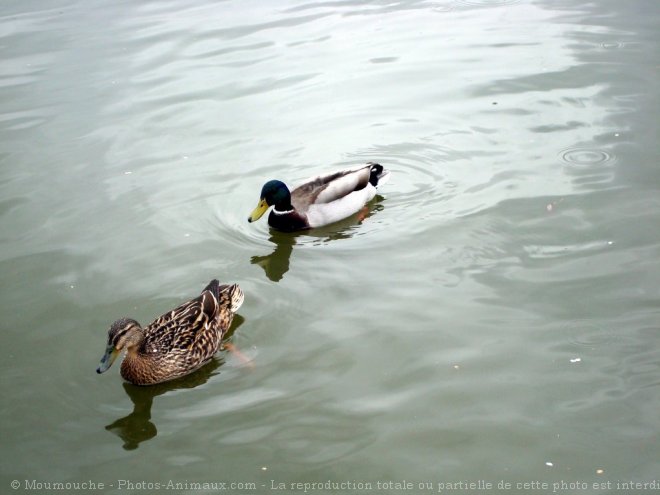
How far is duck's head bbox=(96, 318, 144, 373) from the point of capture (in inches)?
223

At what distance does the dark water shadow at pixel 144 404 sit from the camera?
17.4ft

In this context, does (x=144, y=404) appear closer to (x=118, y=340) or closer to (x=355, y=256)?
(x=118, y=340)

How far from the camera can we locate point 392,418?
17.3 feet

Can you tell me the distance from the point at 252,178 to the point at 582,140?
11.2ft

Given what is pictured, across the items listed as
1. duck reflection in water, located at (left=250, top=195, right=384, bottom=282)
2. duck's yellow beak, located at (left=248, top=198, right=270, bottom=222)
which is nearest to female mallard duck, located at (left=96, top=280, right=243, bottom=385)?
duck reflection in water, located at (left=250, top=195, right=384, bottom=282)

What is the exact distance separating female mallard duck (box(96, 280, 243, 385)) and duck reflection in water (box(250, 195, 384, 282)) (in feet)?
4.20

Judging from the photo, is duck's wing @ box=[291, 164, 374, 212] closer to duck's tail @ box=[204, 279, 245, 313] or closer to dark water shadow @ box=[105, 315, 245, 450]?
duck's tail @ box=[204, 279, 245, 313]

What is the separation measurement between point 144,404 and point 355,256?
2.36 metres

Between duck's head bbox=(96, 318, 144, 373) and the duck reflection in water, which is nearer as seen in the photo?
duck's head bbox=(96, 318, 144, 373)

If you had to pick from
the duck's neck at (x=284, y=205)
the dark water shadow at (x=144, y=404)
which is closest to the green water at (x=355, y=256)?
the dark water shadow at (x=144, y=404)

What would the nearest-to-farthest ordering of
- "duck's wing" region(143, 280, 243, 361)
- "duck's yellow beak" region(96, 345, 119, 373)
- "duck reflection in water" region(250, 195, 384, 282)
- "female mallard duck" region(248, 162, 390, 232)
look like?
"duck's yellow beak" region(96, 345, 119, 373)
"duck's wing" region(143, 280, 243, 361)
"duck reflection in water" region(250, 195, 384, 282)
"female mallard duck" region(248, 162, 390, 232)

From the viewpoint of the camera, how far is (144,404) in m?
5.66

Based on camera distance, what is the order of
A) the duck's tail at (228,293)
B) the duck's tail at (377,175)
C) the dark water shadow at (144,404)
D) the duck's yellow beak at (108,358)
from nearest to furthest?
the dark water shadow at (144,404), the duck's yellow beak at (108,358), the duck's tail at (228,293), the duck's tail at (377,175)

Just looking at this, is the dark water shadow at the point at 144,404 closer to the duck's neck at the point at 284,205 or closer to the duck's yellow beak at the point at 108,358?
the duck's yellow beak at the point at 108,358
